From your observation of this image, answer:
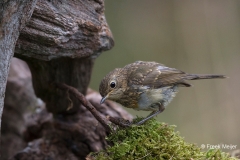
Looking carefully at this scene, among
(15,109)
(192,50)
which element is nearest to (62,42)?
(15,109)

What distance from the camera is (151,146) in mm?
3234

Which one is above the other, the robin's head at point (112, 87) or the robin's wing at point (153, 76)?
the robin's wing at point (153, 76)

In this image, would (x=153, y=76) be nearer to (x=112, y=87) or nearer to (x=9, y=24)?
(x=112, y=87)

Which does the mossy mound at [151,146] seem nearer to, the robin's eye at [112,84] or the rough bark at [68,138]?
the robin's eye at [112,84]

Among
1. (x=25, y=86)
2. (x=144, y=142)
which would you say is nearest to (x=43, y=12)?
(x=144, y=142)

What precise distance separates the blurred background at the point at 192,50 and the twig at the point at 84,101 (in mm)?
5062

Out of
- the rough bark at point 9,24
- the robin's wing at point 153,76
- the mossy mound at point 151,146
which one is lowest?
the mossy mound at point 151,146

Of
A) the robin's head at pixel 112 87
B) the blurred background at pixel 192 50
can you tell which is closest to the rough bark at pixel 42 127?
the robin's head at pixel 112 87

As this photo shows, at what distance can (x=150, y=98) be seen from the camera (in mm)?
4133

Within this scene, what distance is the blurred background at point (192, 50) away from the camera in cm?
881

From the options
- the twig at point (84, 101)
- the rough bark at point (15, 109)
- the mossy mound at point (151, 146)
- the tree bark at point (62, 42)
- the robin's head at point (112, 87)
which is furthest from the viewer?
the rough bark at point (15, 109)

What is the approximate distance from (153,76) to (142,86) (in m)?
0.22

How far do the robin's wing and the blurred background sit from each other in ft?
14.7

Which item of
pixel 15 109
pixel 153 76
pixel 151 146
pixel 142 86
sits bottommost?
pixel 15 109
